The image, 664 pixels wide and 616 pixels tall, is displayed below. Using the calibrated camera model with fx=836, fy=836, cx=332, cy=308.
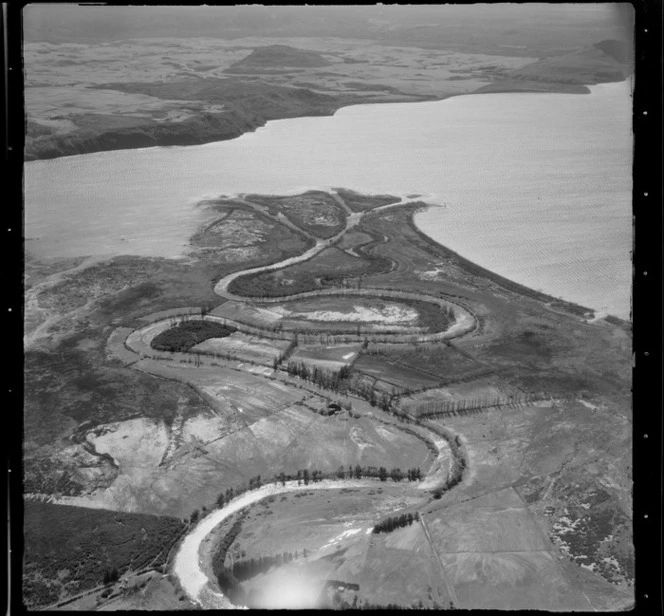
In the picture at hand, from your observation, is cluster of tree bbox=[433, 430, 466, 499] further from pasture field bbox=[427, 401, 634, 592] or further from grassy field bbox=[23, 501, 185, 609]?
grassy field bbox=[23, 501, 185, 609]

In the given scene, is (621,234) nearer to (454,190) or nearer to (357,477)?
(454,190)

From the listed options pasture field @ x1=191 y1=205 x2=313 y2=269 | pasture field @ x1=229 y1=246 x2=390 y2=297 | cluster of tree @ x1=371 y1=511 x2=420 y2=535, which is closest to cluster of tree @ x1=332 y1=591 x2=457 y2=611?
cluster of tree @ x1=371 y1=511 x2=420 y2=535

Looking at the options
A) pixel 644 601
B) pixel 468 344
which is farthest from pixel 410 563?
pixel 468 344

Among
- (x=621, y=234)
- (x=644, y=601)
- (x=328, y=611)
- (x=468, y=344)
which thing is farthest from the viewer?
(x=621, y=234)

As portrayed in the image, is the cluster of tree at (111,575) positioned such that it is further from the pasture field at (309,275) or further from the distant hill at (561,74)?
the distant hill at (561,74)

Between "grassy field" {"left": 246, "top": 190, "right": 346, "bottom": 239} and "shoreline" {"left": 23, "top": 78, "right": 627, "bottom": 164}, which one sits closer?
"grassy field" {"left": 246, "top": 190, "right": 346, "bottom": 239}
